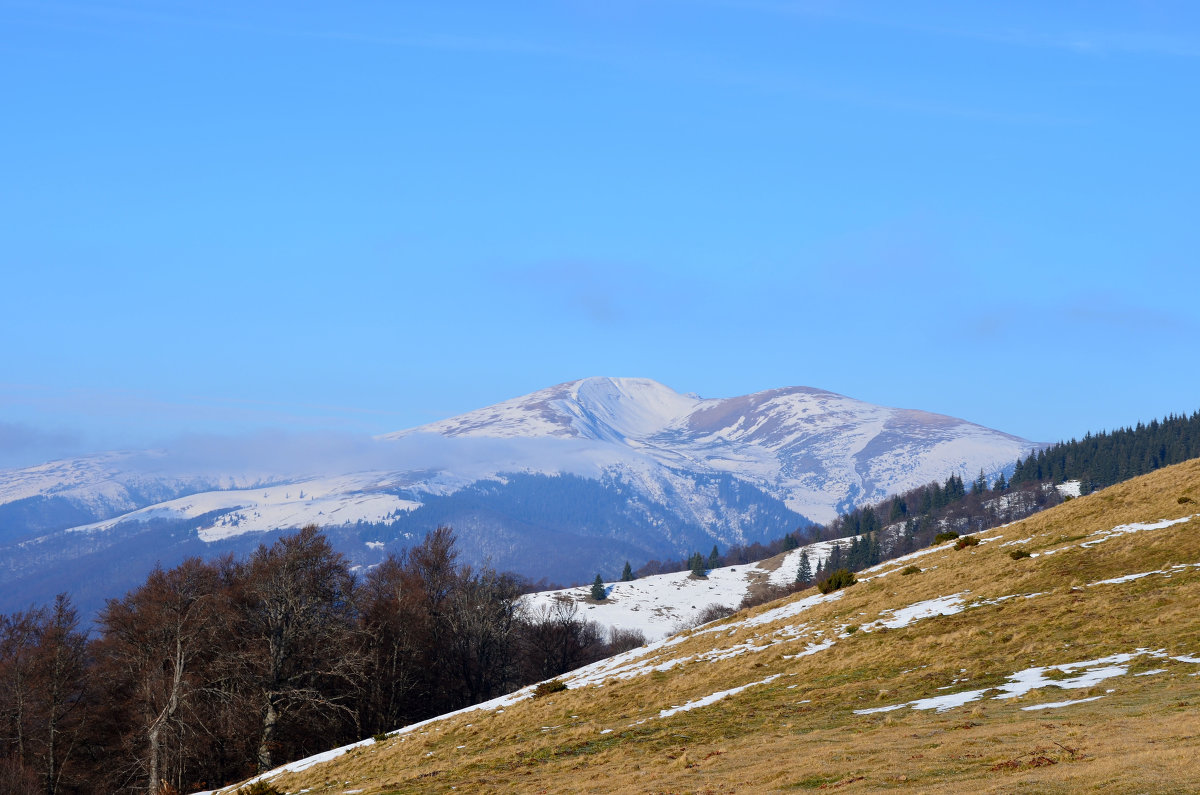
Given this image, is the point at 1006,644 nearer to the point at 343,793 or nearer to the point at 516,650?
the point at 343,793

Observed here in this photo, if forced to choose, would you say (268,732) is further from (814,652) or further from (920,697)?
(920,697)

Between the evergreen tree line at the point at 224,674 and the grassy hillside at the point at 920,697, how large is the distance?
18305mm

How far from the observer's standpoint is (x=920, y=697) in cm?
2517

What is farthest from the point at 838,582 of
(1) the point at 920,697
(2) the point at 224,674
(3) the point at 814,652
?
(2) the point at 224,674

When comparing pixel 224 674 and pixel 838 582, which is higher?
pixel 838 582

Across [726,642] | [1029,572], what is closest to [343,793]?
[726,642]

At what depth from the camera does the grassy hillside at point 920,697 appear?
17625 mm

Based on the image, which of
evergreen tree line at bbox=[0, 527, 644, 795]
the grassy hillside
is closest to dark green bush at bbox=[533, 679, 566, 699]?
the grassy hillside

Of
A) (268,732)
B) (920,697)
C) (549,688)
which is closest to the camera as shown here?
(920,697)

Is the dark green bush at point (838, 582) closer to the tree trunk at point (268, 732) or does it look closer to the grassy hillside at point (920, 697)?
the grassy hillside at point (920, 697)

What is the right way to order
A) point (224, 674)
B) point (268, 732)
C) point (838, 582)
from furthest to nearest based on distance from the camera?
point (224, 674), point (268, 732), point (838, 582)

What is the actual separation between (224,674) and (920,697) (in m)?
49.7

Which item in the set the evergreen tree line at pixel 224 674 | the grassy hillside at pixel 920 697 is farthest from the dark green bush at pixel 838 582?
the evergreen tree line at pixel 224 674

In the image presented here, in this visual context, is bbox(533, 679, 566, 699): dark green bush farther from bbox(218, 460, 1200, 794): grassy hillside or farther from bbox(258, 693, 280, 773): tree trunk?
bbox(258, 693, 280, 773): tree trunk
